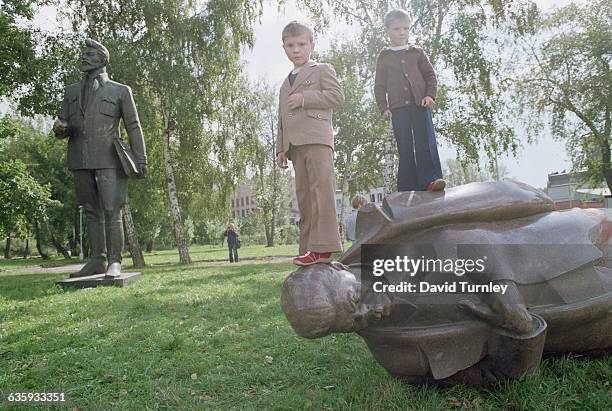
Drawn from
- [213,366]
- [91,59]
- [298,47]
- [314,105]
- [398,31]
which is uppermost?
[91,59]

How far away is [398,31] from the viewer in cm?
382

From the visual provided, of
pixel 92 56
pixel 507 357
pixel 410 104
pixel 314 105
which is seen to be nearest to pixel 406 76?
pixel 410 104

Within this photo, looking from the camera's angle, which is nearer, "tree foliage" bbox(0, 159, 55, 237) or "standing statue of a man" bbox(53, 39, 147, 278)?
"standing statue of a man" bbox(53, 39, 147, 278)

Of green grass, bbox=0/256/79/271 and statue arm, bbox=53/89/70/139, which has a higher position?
statue arm, bbox=53/89/70/139

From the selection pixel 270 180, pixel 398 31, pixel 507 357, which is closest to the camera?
pixel 507 357

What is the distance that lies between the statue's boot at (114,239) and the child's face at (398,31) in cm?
522

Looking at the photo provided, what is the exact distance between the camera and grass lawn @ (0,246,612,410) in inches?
90.9

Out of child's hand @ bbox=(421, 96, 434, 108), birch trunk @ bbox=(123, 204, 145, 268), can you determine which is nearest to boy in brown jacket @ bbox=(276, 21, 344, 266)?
child's hand @ bbox=(421, 96, 434, 108)

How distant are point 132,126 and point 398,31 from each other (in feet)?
16.3

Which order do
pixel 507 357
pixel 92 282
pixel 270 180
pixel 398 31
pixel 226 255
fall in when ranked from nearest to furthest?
pixel 507 357, pixel 398 31, pixel 92 282, pixel 226 255, pixel 270 180

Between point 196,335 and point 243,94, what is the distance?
1600cm

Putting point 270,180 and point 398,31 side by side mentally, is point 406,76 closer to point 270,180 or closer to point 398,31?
point 398,31

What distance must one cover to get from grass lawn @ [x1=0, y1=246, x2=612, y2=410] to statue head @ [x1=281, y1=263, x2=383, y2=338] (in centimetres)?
61

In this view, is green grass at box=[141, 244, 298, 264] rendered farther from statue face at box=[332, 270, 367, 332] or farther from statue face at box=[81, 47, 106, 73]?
statue face at box=[332, 270, 367, 332]
